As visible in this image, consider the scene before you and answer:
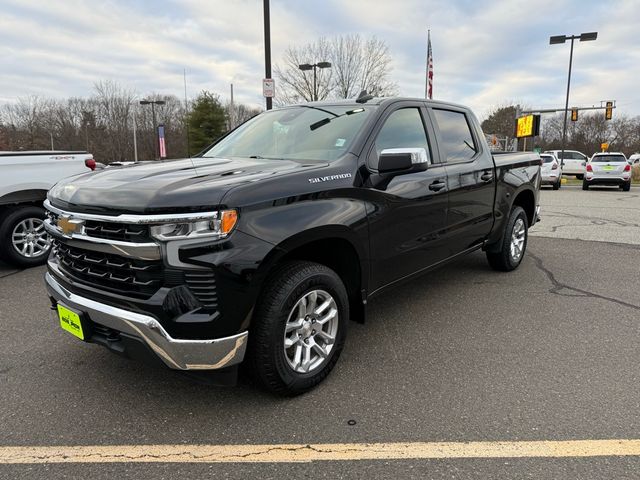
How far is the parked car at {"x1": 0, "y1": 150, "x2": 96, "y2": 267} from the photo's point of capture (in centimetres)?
572

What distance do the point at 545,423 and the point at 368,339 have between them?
4.91 ft

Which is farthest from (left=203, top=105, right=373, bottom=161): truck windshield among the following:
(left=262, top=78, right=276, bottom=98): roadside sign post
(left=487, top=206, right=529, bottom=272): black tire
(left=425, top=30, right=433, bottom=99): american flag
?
(left=425, top=30, right=433, bottom=99): american flag

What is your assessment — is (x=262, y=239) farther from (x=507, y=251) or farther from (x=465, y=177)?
(x=507, y=251)

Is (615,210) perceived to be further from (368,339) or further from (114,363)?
(114,363)

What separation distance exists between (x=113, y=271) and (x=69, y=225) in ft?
1.43

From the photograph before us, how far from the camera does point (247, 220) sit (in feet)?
8.09

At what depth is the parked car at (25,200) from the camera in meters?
5.72

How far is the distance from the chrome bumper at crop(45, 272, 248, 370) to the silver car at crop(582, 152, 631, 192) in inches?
828

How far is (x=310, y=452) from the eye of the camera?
2416 mm

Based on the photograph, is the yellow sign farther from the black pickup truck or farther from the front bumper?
the black pickup truck

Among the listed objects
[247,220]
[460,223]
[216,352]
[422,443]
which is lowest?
[422,443]

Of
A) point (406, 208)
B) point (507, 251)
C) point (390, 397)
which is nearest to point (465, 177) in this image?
point (406, 208)

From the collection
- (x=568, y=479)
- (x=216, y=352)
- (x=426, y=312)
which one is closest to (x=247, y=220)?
(x=216, y=352)

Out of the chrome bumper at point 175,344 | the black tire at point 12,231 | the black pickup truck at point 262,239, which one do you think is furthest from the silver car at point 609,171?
the chrome bumper at point 175,344
